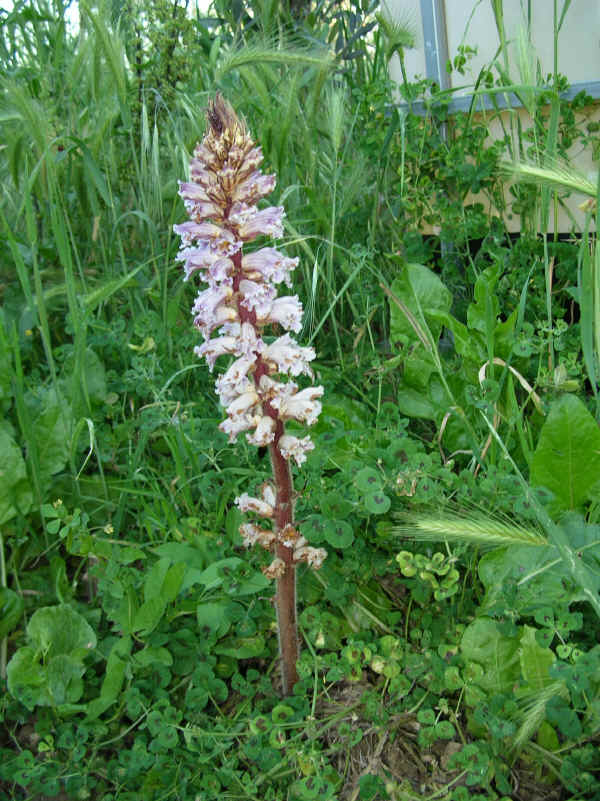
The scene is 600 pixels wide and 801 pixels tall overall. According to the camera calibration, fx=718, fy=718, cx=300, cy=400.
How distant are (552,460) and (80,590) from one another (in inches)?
43.8

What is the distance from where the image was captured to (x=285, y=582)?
49.7 inches

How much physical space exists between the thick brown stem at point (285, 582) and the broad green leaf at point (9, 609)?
Result: 0.59 metres

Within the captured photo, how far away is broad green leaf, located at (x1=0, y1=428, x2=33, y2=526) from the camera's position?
5.21ft

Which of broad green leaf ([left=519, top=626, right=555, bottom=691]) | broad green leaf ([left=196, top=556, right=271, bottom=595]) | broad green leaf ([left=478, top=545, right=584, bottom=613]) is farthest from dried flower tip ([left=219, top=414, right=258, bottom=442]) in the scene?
broad green leaf ([left=519, top=626, right=555, bottom=691])

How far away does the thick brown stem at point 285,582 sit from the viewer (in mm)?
1183

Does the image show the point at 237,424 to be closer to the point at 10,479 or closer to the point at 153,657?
the point at 153,657

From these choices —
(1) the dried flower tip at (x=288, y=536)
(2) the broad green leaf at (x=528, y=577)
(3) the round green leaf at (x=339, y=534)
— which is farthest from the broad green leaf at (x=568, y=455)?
(1) the dried flower tip at (x=288, y=536)

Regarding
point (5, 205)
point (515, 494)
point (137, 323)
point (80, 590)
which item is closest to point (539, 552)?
point (515, 494)

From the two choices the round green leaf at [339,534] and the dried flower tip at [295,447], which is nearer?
the dried flower tip at [295,447]

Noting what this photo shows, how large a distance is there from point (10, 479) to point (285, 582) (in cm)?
72

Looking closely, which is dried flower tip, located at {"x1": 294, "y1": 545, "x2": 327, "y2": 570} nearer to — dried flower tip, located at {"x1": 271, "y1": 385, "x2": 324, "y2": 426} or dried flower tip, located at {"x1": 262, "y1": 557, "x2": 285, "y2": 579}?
dried flower tip, located at {"x1": 262, "y1": 557, "x2": 285, "y2": 579}

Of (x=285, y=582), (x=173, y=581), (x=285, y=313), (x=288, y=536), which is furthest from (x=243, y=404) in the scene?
(x=173, y=581)

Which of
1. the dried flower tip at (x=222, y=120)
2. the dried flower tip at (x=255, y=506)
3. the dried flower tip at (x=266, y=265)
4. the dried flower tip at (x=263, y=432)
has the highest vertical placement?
the dried flower tip at (x=222, y=120)

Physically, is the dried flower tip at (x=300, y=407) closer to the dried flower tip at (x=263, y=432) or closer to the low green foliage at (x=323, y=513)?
the dried flower tip at (x=263, y=432)
